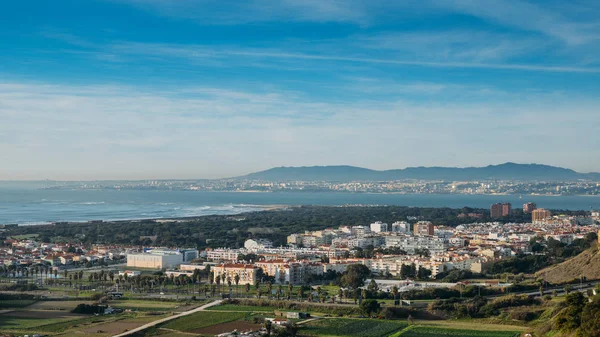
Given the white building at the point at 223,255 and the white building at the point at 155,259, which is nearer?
the white building at the point at 155,259

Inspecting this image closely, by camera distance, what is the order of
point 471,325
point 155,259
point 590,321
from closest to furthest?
point 590,321 → point 471,325 → point 155,259

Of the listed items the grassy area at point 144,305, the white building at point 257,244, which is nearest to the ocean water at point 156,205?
the white building at point 257,244

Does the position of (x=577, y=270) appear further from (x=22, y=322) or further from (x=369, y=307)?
(x=22, y=322)

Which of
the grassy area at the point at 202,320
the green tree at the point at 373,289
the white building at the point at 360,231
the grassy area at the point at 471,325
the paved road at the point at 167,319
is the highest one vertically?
Answer: the white building at the point at 360,231

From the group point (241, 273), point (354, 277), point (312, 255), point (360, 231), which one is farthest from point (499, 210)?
point (354, 277)

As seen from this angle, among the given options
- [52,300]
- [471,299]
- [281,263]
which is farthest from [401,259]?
[52,300]

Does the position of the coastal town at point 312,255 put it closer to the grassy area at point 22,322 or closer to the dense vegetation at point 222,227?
the dense vegetation at point 222,227
